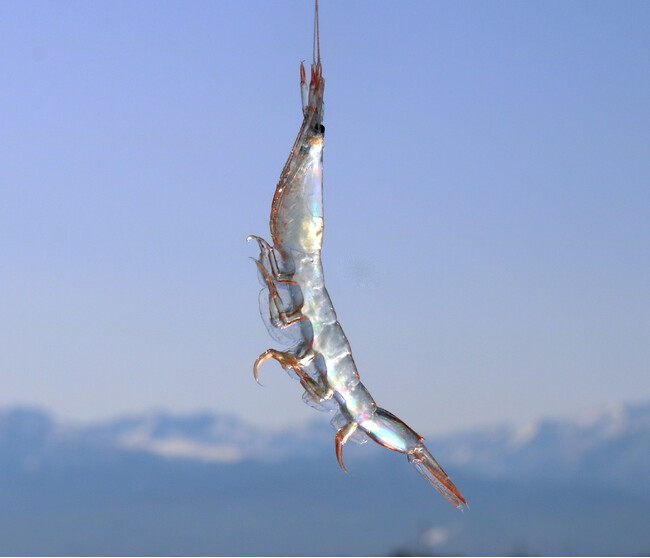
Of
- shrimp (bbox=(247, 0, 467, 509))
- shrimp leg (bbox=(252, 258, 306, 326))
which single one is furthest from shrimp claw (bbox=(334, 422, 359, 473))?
shrimp leg (bbox=(252, 258, 306, 326))

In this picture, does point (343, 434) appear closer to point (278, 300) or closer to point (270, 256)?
point (278, 300)

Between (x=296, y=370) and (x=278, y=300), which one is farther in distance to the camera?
(x=296, y=370)

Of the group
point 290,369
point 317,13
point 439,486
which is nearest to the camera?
point 317,13

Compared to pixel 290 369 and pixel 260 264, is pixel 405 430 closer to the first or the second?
pixel 290 369

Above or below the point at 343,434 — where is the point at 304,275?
above

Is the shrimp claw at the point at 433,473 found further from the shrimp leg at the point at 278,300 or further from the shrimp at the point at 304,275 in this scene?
the shrimp leg at the point at 278,300

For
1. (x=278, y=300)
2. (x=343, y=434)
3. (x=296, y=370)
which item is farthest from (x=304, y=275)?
(x=343, y=434)

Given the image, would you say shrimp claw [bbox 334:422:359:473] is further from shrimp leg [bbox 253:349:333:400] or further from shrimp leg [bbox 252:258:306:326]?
shrimp leg [bbox 252:258:306:326]

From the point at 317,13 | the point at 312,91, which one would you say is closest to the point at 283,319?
the point at 312,91
